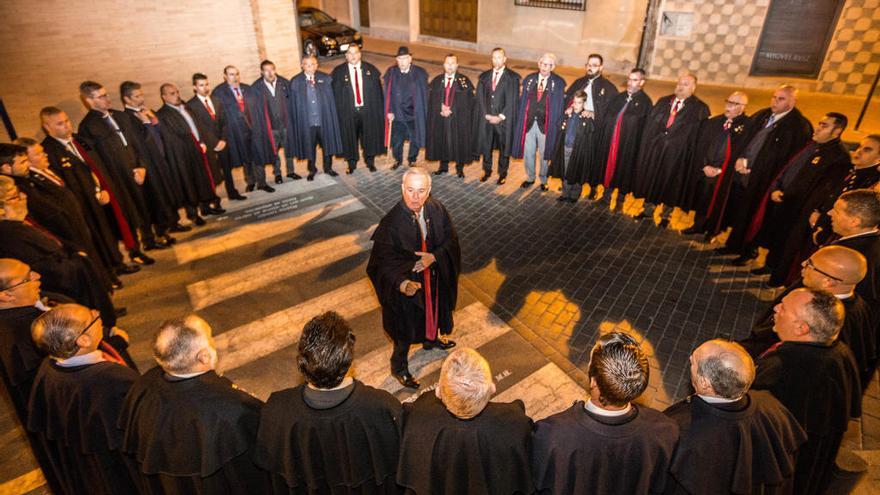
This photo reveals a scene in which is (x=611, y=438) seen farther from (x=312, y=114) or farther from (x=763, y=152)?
(x=312, y=114)

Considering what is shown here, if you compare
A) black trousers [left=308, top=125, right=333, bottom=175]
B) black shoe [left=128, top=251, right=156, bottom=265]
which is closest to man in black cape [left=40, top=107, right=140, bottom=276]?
black shoe [left=128, top=251, right=156, bottom=265]

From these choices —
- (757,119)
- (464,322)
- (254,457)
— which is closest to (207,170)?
(464,322)

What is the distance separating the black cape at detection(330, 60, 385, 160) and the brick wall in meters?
2.63

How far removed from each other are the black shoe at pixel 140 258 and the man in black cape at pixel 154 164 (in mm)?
518

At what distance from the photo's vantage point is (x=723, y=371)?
2.88 meters

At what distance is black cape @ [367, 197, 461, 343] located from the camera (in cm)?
497

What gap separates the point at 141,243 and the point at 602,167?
7942 mm

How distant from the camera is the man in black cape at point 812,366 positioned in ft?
11.3

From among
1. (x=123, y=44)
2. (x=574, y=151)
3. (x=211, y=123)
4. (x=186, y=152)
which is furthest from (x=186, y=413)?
(x=123, y=44)

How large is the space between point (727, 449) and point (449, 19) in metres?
22.5

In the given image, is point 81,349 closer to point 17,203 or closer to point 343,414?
point 343,414

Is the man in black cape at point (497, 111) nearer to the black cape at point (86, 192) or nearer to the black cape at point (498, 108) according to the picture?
the black cape at point (498, 108)

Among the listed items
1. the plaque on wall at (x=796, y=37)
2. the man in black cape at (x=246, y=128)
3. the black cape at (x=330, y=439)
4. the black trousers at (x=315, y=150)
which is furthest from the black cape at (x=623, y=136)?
the plaque on wall at (x=796, y=37)

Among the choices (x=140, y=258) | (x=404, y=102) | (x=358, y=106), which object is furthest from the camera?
(x=404, y=102)
